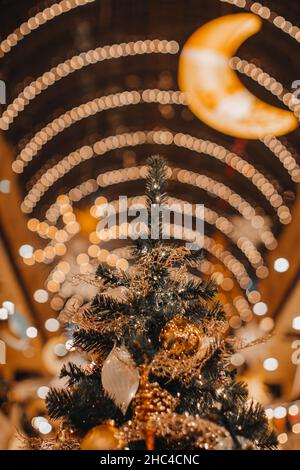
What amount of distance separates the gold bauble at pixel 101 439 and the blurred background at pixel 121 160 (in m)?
5.36

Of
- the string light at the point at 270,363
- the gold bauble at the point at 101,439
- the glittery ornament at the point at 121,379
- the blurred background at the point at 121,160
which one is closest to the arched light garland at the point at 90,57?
the blurred background at the point at 121,160

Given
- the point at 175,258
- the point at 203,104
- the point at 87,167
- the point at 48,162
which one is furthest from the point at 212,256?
the point at 175,258

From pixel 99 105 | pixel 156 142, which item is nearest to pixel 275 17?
pixel 99 105

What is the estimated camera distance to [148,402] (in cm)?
252

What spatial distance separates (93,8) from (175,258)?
854 cm

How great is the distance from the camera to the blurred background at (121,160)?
9875 millimetres

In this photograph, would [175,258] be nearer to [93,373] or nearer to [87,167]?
[93,373]

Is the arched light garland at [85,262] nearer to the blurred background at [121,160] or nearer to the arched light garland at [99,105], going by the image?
the blurred background at [121,160]

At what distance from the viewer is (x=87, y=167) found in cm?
1557

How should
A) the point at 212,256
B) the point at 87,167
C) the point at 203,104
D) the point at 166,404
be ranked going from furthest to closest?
the point at 212,256, the point at 87,167, the point at 203,104, the point at 166,404

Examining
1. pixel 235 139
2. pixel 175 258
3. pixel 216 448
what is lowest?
pixel 216 448

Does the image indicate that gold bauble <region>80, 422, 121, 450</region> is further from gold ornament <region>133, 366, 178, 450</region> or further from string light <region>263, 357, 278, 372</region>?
string light <region>263, 357, 278, 372</region>

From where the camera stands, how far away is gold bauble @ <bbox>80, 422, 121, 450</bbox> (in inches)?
90.8

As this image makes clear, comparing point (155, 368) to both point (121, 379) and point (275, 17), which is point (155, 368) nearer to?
point (121, 379)
